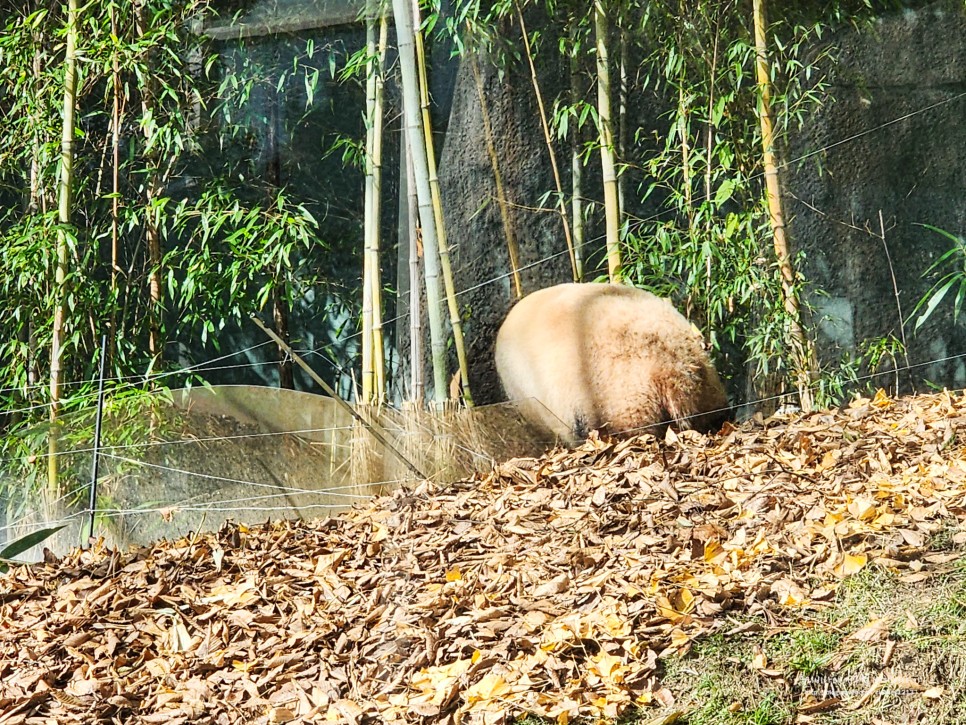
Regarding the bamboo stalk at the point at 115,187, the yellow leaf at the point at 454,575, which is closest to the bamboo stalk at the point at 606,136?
the yellow leaf at the point at 454,575

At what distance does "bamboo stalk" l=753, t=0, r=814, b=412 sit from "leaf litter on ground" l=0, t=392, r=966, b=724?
3.8 inches

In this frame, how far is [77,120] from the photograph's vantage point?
260 cm

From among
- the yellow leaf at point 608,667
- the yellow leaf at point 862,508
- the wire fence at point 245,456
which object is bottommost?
the yellow leaf at point 608,667

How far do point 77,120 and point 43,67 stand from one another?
23cm

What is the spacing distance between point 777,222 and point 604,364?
46cm

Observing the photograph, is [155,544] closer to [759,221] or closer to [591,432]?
[591,432]

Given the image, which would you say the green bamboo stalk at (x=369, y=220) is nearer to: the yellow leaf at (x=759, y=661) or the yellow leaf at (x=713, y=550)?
the yellow leaf at (x=713, y=550)

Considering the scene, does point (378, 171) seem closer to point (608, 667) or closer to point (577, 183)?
point (577, 183)

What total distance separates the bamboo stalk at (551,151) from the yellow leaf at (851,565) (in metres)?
0.76

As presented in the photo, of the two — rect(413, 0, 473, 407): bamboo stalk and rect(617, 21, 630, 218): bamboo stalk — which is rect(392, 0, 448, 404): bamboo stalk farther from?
rect(617, 21, 630, 218): bamboo stalk

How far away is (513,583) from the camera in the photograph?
5.90 feet

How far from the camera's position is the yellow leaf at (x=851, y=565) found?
5.34 feet

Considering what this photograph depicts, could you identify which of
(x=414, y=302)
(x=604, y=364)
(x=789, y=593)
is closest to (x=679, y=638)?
(x=789, y=593)

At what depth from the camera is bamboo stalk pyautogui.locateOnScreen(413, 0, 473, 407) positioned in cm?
195
